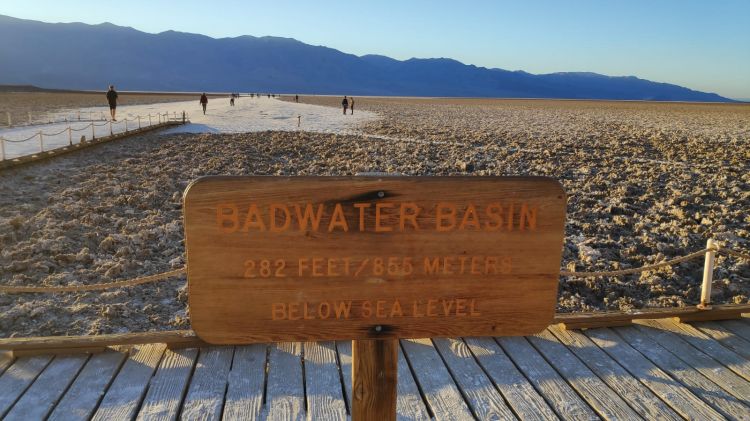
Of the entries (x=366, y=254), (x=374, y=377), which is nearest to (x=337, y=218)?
(x=366, y=254)

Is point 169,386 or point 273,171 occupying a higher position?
point 169,386

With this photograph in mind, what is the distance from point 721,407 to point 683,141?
72.0ft

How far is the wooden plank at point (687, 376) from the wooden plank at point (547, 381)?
2.31 feet

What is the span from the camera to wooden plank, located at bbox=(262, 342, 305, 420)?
116 inches

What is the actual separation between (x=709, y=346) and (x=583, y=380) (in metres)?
1.12

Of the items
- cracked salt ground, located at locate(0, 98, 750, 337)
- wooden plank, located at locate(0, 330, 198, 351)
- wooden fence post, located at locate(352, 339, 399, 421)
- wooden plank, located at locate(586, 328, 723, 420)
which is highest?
wooden fence post, located at locate(352, 339, 399, 421)

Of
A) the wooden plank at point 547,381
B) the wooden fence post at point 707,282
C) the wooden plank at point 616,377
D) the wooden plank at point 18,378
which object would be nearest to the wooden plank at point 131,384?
the wooden plank at point 18,378

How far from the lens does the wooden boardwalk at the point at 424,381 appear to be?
297 centimetres

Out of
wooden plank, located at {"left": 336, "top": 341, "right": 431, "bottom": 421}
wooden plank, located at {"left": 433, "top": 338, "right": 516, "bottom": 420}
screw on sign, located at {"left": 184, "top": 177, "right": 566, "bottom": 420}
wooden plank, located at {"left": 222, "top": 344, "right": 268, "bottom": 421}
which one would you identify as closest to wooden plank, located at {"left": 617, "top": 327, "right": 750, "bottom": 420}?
wooden plank, located at {"left": 433, "top": 338, "right": 516, "bottom": 420}

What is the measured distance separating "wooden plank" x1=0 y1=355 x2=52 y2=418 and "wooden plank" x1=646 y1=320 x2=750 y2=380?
407 cm

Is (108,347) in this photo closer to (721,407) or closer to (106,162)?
(721,407)

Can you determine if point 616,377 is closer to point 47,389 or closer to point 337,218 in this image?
point 337,218

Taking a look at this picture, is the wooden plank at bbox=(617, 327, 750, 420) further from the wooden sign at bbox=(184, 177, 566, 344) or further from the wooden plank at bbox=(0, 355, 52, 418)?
the wooden plank at bbox=(0, 355, 52, 418)

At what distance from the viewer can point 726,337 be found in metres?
3.90
